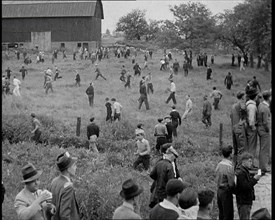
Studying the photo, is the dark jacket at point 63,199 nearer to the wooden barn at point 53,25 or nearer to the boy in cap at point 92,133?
the boy in cap at point 92,133

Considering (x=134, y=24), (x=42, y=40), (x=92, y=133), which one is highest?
(x=134, y=24)

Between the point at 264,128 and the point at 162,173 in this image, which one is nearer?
the point at 162,173

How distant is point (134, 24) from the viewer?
74062 millimetres

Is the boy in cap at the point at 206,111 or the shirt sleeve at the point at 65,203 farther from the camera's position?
the boy in cap at the point at 206,111

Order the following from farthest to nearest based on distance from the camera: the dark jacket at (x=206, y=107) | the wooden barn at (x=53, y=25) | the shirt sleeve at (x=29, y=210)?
the wooden barn at (x=53, y=25), the dark jacket at (x=206, y=107), the shirt sleeve at (x=29, y=210)

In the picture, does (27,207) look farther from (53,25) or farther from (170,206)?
(53,25)

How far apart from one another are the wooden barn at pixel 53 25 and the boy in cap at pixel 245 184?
162 ft

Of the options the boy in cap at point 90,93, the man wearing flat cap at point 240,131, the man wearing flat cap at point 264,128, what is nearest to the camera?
the man wearing flat cap at point 264,128

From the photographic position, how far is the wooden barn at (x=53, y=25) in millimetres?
55562

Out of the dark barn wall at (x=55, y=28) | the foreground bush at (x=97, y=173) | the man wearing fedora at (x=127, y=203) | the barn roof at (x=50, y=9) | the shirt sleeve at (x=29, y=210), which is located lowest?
the foreground bush at (x=97, y=173)

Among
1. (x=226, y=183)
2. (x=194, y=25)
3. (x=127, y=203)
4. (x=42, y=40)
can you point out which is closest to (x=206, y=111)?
(x=226, y=183)

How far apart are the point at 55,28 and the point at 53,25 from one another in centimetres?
44

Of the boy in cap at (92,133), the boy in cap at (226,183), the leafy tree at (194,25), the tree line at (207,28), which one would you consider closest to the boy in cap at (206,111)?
the boy in cap at (92,133)

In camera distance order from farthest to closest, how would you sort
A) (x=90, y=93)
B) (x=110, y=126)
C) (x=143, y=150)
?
(x=90, y=93) < (x=110, y=126) < (x=143, y=150)
